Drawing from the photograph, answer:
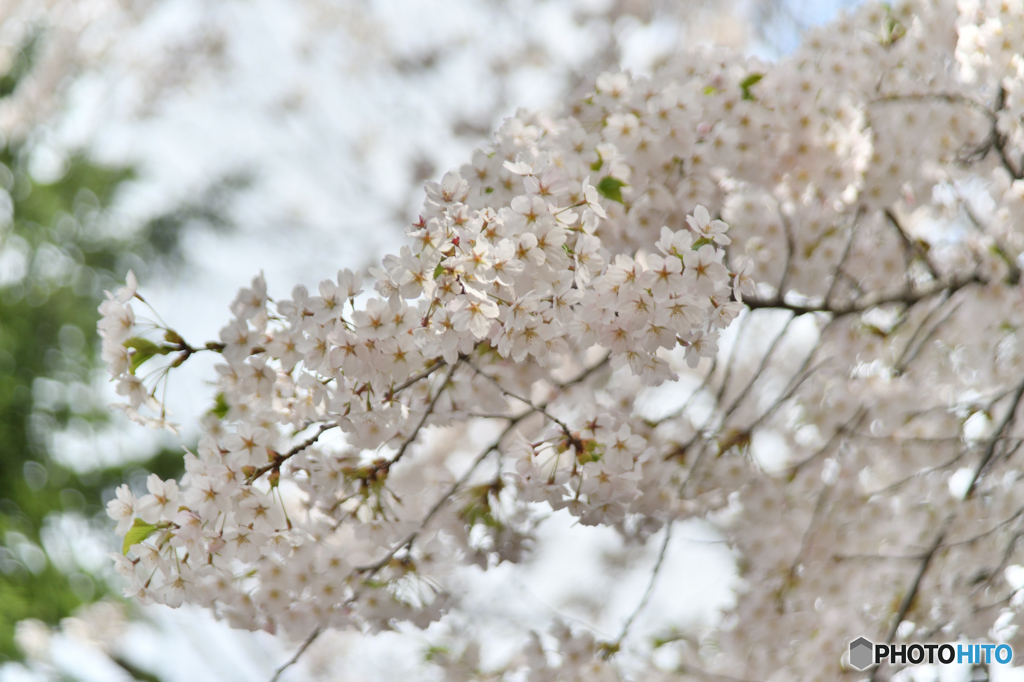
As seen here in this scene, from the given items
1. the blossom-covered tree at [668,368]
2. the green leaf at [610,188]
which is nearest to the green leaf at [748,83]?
the blossom-covered tree at [668,368]

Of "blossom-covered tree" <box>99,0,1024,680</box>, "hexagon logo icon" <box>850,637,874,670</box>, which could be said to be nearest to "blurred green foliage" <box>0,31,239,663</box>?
"blossom-covered tree" <box>99,0,1024,680</box>

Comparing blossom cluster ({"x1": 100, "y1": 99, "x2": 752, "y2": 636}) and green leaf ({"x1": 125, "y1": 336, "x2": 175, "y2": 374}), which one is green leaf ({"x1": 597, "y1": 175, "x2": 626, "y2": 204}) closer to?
blossom cluster ({"x1": 100, "y1": 99, "x2": 752, "y2": 636})

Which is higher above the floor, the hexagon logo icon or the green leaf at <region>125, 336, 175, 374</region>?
the hexagon logo icon

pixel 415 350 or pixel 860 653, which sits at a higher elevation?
pixel 860 653

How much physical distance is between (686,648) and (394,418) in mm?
1486

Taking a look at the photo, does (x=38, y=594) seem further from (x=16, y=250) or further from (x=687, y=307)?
(x=687, y=307)

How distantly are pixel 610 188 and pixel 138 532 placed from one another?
1024 mm

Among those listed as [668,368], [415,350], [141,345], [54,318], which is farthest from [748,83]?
[54,318]

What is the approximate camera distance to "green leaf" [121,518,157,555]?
0.98 metres

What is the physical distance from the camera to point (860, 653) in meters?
1.78

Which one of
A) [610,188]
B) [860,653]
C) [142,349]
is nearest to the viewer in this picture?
[142,349]

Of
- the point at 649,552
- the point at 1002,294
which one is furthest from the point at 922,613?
the point at 649,552

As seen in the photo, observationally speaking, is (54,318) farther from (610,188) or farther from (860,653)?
(860,653)

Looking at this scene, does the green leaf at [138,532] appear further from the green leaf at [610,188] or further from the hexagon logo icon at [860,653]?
the hexagon logo icon at [860,653]
